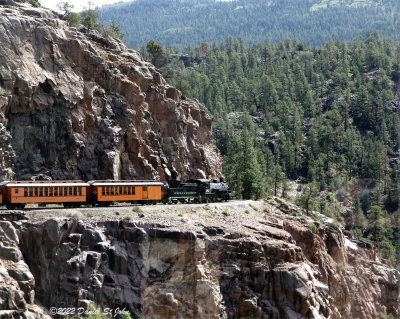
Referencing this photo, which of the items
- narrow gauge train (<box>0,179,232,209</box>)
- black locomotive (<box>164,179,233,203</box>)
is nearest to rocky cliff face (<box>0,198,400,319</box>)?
narrow gauge train (<box>0,179,232,209</box>)

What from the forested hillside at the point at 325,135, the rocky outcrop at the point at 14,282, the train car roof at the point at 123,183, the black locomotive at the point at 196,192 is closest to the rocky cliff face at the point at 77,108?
the black locomotive at the point at 196,192

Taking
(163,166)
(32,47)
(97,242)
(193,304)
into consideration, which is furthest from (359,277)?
(32,47)

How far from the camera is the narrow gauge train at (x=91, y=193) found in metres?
49.3

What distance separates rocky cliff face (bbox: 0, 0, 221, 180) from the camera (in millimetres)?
60312

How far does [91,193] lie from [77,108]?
14716 millimetres

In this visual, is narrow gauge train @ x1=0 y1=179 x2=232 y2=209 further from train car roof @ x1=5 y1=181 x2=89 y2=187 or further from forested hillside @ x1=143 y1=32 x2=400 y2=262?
forested hillside @ x1=143 y1=32 x2=400 y2=262

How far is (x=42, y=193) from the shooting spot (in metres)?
50.3

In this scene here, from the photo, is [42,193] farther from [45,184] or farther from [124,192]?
[124,192]

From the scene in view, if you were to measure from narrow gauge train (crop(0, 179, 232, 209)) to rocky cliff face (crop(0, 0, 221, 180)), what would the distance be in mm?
8053

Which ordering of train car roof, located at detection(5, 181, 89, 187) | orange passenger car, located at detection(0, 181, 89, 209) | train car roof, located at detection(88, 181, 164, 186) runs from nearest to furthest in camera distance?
orange passenger car, located at detection(0, 181, 89, 209)
train car roof, located at detection(5, 181, 89, 187)
train car roof, located at detection(88, 181, 164, 186)

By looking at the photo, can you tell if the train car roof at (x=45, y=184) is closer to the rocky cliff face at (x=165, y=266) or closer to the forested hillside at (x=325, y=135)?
the rocky cliff face at (x=165, y=266)

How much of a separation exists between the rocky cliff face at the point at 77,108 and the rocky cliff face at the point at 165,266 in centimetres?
1421

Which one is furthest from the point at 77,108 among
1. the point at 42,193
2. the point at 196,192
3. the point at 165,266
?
the point at 165,266

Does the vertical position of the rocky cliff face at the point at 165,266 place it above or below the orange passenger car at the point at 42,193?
below
